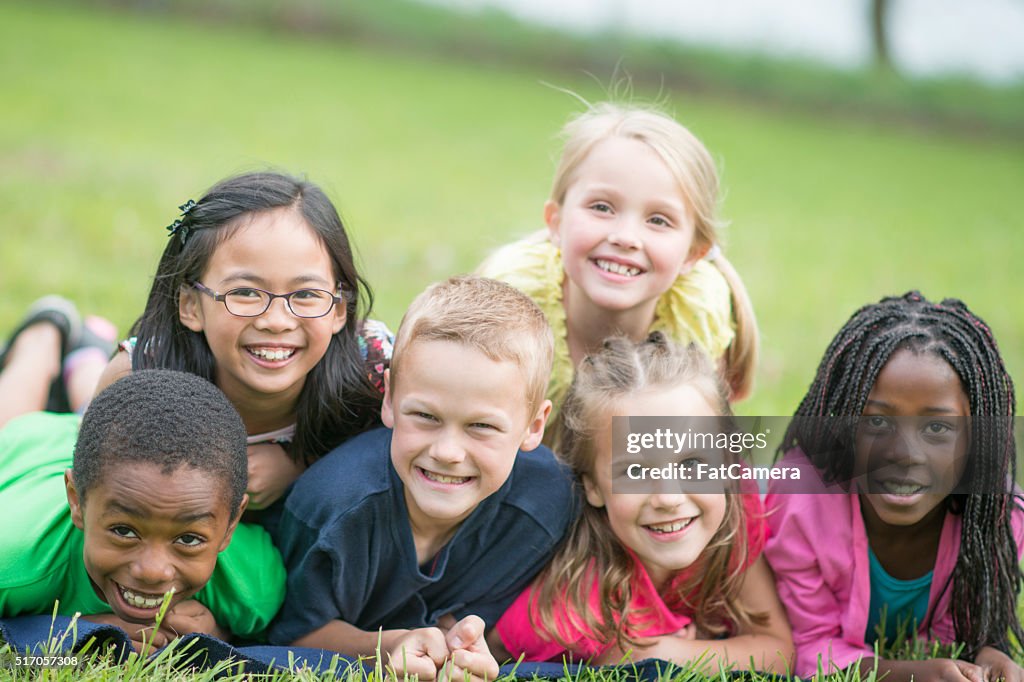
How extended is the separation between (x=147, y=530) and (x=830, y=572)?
5.83 ft

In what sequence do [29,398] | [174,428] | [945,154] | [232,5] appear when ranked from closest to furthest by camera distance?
[174,428] < [29,398] < [945,154] < [232,5]

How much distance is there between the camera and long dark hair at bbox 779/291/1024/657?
9.36 feet

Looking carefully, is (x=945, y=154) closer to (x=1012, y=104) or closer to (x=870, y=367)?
(x=1012, y=104)

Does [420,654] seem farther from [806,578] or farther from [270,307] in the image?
[806,578]

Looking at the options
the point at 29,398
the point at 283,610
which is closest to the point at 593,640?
the point at 283,610

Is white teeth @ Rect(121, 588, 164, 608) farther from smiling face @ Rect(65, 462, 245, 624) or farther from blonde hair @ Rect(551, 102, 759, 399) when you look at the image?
blonde hair @ Rect(551, 102, 759, 399)

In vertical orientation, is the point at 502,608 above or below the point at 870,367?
below

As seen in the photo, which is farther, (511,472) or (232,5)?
(232,5)

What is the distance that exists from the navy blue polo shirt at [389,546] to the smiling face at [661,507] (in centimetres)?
15

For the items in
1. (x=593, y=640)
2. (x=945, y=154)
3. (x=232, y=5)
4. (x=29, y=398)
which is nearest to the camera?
(x=593, y=640)

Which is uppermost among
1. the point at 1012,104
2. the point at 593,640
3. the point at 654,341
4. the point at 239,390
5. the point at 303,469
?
the point at 1012,104

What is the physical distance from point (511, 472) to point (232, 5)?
17265mm

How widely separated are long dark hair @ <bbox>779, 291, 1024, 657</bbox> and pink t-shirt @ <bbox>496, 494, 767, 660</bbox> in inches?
21.5

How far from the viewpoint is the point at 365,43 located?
19.0 metres
